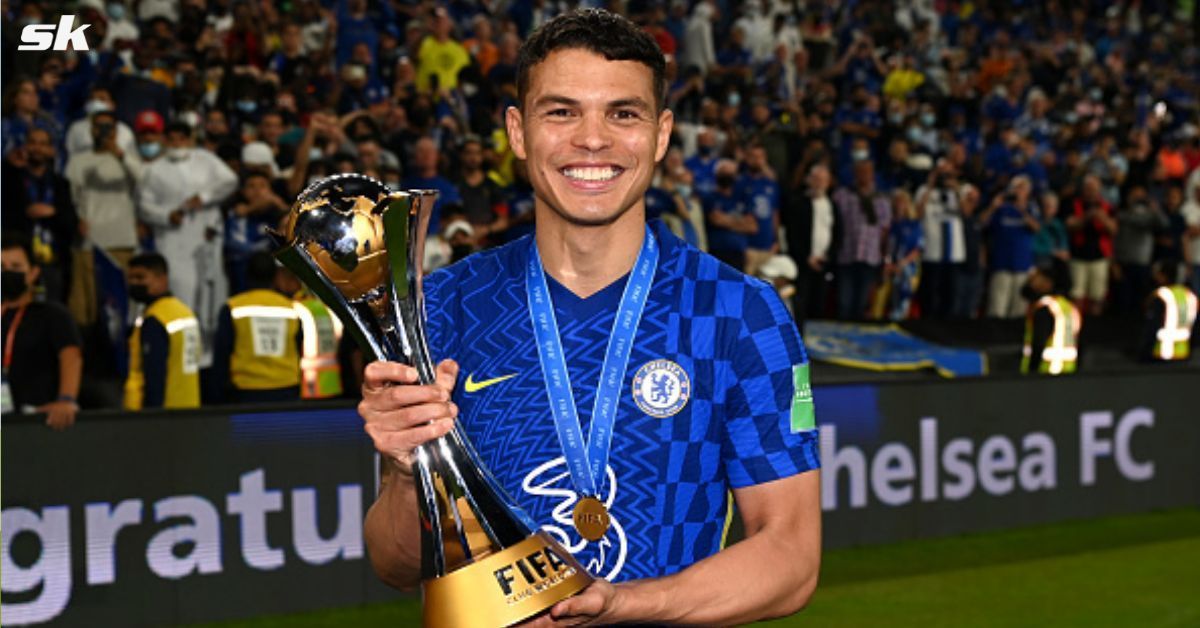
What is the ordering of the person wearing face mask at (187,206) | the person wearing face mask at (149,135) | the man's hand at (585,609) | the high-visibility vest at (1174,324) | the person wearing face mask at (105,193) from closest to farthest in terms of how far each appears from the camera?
the man's hand at (585,609) < the person wearing face mask at (105,193) < the person wearing face mask at (187,206) < the person wearing face mask at (149,135) < the high-visibility vest at (1174,324)

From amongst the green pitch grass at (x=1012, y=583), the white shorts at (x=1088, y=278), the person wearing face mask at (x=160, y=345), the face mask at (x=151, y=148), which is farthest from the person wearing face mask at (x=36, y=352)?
the white shorts at (x=1088, y=278)

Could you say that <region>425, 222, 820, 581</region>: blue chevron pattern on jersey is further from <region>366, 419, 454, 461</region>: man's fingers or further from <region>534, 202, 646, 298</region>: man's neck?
<region>366, 419, 454, 461</region>: man's fingers

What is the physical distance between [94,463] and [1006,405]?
6172mm

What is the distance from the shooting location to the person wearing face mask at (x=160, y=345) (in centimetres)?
970

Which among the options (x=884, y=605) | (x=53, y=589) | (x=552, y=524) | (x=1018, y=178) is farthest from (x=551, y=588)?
(x=1018, y=178)

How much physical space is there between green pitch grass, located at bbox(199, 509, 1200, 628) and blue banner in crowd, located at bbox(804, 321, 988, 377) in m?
2.69

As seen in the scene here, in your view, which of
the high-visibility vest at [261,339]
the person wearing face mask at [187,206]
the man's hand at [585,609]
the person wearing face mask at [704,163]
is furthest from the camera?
the person wearing face mask at [704,163]

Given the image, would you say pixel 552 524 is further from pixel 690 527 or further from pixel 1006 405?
pixel 1006 405

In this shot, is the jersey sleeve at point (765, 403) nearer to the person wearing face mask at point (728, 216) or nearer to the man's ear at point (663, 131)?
the man's ear at point (663, 131)

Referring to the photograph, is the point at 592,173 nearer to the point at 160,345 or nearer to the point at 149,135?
the point at 160,345

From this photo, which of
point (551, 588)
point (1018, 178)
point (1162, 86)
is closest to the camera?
point (551, 588)

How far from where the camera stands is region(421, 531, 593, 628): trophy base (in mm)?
2373

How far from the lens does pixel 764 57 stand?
20.5m

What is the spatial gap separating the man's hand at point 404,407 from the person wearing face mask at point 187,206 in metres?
9.94
